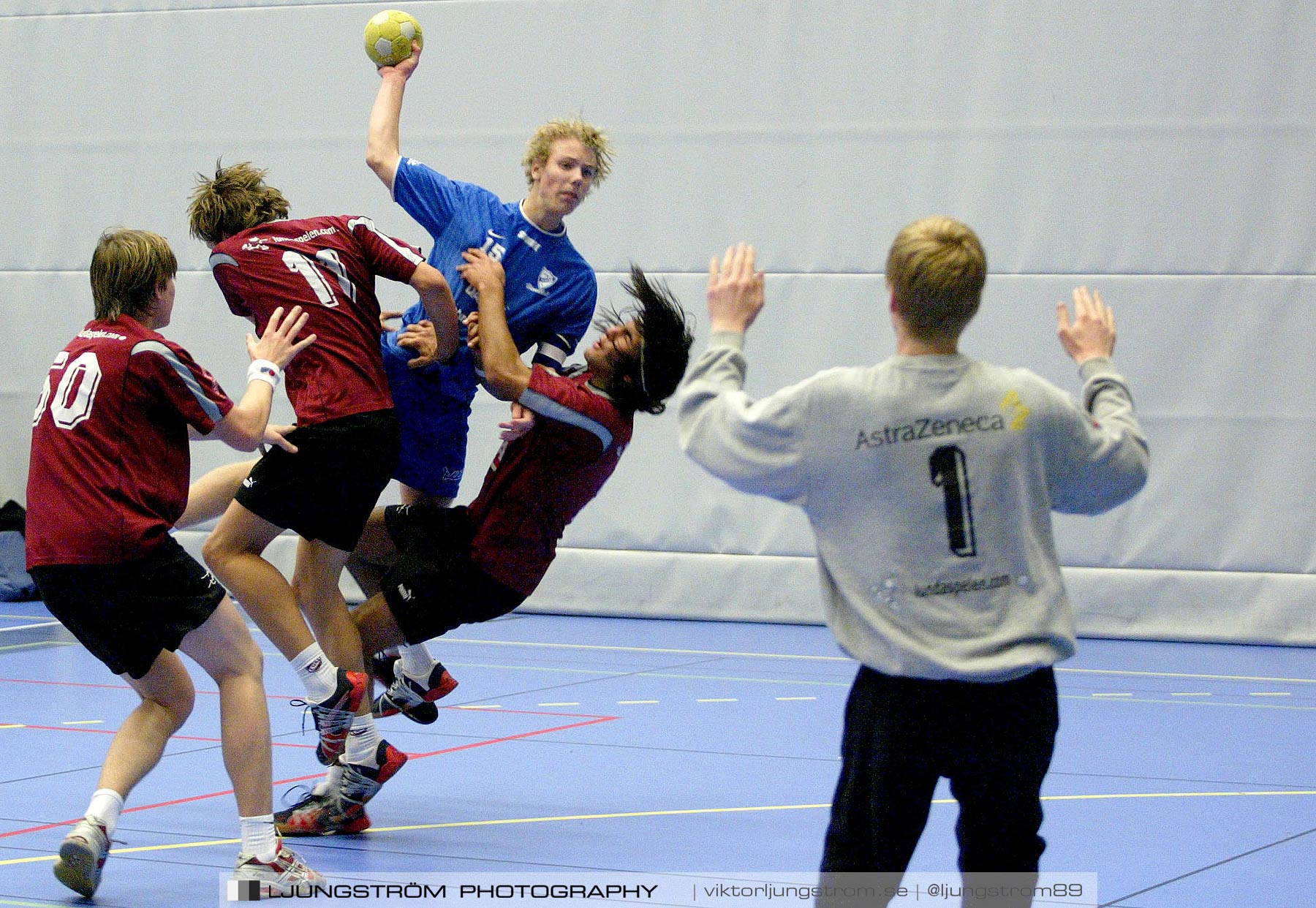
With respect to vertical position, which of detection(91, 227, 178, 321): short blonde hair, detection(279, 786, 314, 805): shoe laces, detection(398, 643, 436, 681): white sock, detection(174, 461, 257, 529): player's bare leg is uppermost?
detection(91, 227, 178, 321): short blonde hair

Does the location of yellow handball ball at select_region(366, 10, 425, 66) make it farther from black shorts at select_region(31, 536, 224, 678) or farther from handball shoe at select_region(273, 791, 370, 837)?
handball shoe at select_region(273, 791, 370, 837)

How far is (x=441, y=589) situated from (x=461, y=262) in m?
1.14

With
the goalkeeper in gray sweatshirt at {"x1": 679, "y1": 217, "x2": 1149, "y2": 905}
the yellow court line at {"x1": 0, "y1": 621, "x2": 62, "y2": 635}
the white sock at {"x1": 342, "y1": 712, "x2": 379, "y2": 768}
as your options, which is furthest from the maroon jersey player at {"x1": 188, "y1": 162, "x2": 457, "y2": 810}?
the yellow court line at {"x1": 0, "y1": 621, "x2": 62, "y2": 635}

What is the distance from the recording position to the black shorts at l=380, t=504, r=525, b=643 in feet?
15.1

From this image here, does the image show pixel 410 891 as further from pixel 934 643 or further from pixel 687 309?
pixel 687 309

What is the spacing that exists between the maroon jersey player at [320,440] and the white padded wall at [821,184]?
16.7ft

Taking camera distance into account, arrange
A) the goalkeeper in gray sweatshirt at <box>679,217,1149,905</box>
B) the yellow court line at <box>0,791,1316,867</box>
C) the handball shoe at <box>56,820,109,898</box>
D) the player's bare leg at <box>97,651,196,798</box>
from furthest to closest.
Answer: the yellow court line at <box>0,791,1316,867</box> → the player's bare leg at <box>97,651,196,798</box> → the handball shoe at <box>56,820,109,898</box> → the goalkeeper in gray sweatshirt at <box>679,217,1149,905</box>

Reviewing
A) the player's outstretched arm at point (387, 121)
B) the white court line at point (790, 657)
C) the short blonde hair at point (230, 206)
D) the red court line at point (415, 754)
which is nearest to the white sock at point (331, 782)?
the red court line at point (415, 754)

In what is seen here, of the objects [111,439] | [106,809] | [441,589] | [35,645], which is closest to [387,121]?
[441,589]

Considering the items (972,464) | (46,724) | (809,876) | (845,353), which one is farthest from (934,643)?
(845,353)

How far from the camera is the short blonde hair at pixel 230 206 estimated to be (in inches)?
178

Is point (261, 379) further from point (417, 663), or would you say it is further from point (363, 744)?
point (417, 663)

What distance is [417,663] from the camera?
4977mm

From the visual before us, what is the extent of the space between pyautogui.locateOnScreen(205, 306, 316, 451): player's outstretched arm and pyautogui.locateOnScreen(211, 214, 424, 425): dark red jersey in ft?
0.91
